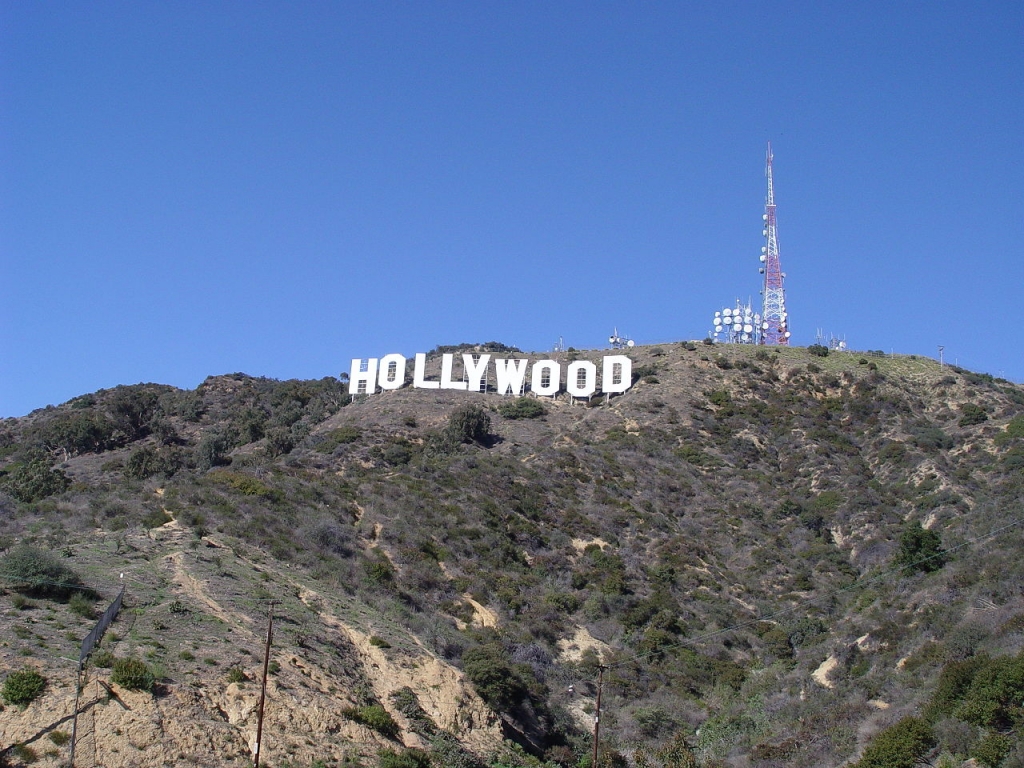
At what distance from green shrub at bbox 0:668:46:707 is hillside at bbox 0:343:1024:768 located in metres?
0.29

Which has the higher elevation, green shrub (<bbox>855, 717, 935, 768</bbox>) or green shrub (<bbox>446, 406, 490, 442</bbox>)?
green shrub (<bbox>446, 406, 490, 442</bbox>)

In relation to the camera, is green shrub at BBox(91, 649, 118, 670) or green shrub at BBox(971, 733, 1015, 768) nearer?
green shrub at BBox(971, 733, 1015, 768)

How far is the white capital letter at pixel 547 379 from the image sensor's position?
275ft

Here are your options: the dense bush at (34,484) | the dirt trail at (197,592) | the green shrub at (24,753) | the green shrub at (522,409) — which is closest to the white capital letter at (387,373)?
the green shrub at (522,409)

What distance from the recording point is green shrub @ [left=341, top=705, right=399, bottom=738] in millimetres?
32375

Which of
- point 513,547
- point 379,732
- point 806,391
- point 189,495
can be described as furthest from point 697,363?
point 379,732

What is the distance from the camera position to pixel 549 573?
54.0m

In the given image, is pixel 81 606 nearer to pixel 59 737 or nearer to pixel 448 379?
pixel 59 737

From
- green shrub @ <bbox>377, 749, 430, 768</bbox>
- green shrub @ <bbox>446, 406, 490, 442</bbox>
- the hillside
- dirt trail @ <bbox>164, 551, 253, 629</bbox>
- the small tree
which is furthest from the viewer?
green shrub @ <bbox>446, 406, 490, 442</bbox>

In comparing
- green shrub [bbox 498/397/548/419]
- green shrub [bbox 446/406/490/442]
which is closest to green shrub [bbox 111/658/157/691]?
green shrub [bbox 446/406/490/442]

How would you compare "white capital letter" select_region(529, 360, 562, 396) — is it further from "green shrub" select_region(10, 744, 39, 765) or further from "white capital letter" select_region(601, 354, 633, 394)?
"green shrub" select_region(10, 744, 39, 765)

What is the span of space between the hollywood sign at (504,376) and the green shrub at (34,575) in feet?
169

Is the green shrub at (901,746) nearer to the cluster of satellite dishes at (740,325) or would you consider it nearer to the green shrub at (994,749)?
the green shrub at (994,749)

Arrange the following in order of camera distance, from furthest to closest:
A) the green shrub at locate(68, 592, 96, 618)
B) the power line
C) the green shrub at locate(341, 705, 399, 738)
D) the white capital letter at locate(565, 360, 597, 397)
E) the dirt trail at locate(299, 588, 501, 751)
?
the white capital letter at locate(565, 360, 597, 397), the power line, the dirt trail at locate(299, 588, 501, 751), the green shrub at locate(68, 592, 96, 618), the green shrub at locate(341, 705, 399, 738)
